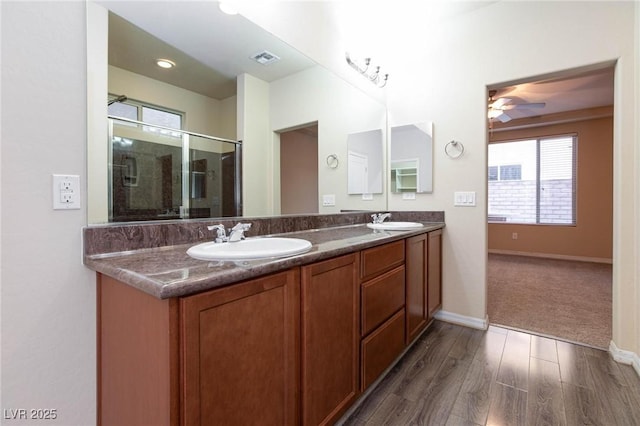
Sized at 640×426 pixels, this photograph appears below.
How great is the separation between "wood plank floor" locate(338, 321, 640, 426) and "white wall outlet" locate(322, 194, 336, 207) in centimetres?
119

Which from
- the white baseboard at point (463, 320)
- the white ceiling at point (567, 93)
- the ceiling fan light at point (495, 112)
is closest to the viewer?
the white baseboard at point (463, 320)

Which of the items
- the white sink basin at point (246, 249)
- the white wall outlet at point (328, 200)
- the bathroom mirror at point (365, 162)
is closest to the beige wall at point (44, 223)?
the white sink basin at point (246, 249)

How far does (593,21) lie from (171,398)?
3.04 metres

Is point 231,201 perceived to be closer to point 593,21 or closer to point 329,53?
point 329,53

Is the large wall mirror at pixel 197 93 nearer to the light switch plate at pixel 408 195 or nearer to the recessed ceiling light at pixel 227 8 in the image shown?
the recessed ceiling light at pixel 227 8

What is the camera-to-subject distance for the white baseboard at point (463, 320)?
7.74 feet

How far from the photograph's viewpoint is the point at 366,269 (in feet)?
4.68

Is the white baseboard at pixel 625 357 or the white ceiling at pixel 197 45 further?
the white baseboard at pixel 625 357

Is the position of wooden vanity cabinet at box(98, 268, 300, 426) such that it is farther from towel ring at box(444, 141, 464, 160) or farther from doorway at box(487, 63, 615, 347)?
doorway at box(487, 63, 615, 347)

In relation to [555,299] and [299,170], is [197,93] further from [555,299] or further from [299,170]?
[555,299]

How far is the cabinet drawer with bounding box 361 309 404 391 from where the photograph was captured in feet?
4.69

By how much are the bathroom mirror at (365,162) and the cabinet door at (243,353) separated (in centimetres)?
164

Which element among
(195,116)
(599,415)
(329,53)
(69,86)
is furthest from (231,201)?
(599,415)

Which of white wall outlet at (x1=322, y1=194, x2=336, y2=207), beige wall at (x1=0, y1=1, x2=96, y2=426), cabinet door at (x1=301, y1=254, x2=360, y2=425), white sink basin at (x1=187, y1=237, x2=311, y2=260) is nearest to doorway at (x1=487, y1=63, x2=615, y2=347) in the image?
white wall outlet at (x1=322, y1=194, x2=336, y2=207)
